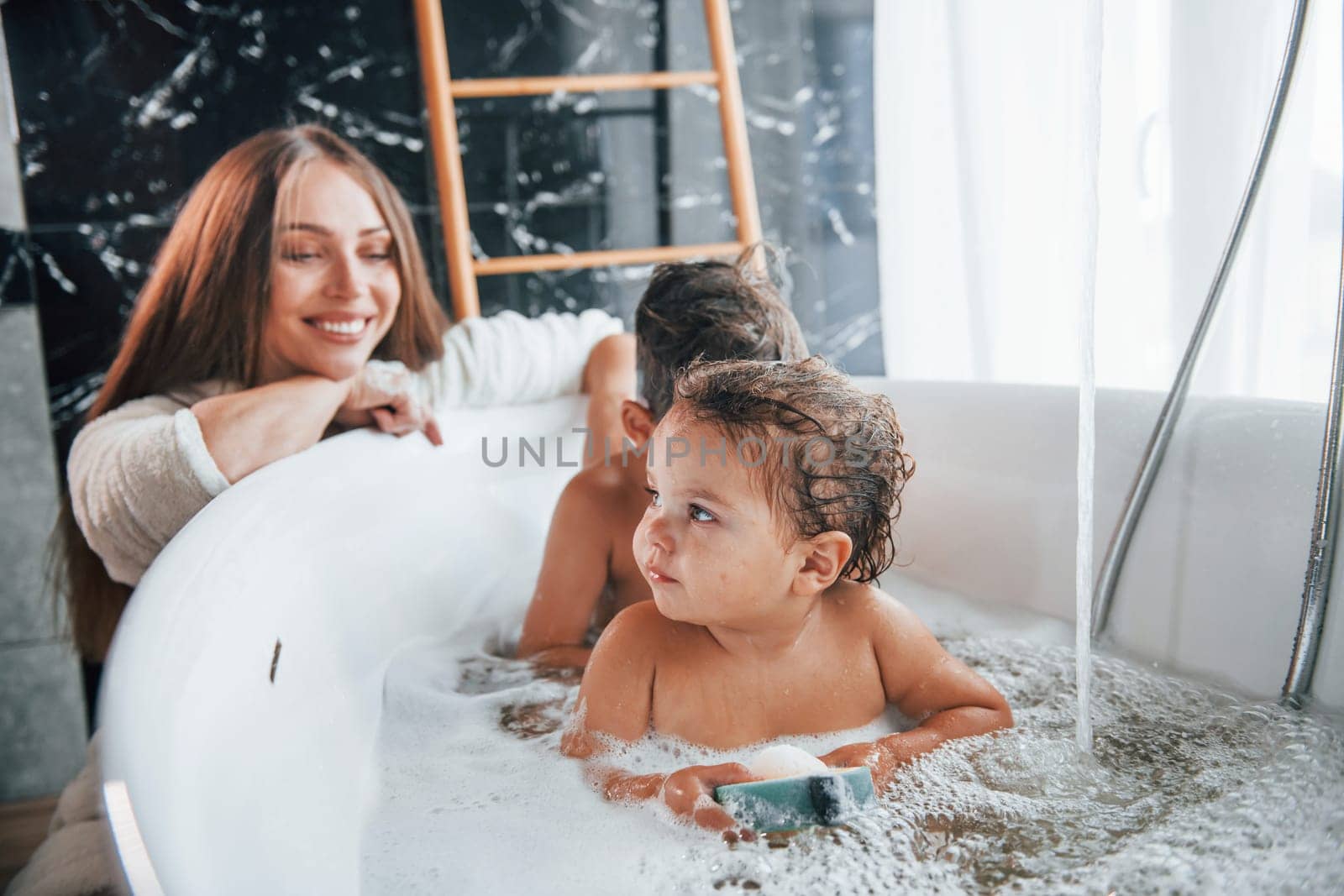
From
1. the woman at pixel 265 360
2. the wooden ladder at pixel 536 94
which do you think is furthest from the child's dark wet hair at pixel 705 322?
the wooden ladder at pixel 536 94

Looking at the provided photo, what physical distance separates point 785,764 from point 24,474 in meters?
1.39

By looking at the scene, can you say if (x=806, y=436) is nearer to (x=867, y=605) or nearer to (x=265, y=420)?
(x=867, y=605)

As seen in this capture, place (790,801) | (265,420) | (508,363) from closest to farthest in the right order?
(790,801)
(265,420)
(508,363)

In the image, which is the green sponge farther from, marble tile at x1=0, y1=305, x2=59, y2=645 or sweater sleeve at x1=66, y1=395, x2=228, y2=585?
marble tile at x1=0, y1=305, x2=59, y2=645

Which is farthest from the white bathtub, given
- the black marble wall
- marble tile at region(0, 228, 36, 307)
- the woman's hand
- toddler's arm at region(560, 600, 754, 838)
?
marble tile at region(0, 228, 36, 307)

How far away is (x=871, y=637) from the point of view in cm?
90

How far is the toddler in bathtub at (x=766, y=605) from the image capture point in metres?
0.77

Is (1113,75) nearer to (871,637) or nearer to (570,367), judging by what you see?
(570,367)

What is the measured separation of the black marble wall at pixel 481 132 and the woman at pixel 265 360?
1.00 ft

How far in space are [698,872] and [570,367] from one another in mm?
920

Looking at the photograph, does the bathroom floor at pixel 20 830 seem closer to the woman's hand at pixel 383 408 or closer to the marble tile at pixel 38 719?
the marble tile at pixel 38 719

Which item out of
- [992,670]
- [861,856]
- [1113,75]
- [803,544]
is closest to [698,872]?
[861,856]

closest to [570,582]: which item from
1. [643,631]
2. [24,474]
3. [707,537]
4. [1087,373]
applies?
[643,631]

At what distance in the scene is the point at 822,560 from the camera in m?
0.81
